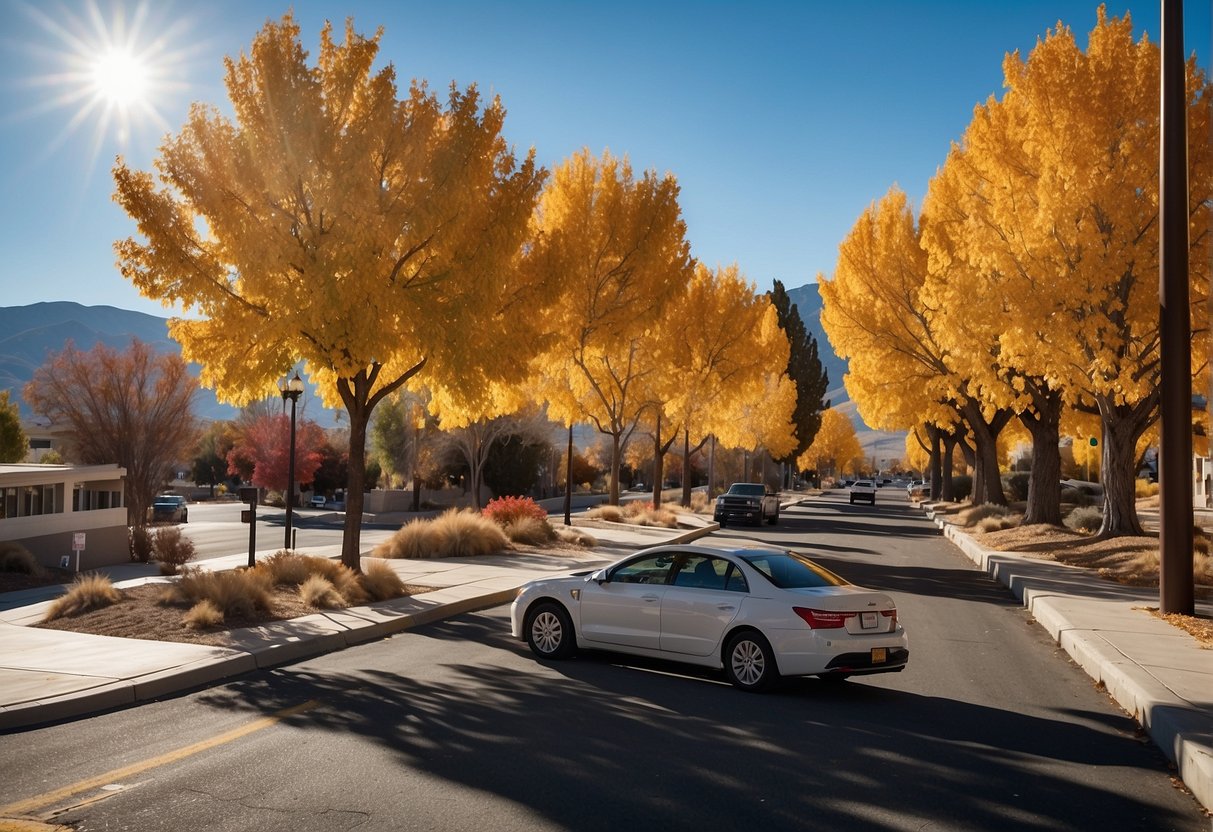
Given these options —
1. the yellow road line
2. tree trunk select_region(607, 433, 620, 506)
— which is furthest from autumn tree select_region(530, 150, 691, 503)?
the yellow road line

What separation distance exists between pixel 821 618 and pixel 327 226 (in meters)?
10.6

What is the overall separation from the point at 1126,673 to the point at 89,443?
48.3m

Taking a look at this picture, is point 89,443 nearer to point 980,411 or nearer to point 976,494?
point 980,411

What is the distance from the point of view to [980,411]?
3969 cm

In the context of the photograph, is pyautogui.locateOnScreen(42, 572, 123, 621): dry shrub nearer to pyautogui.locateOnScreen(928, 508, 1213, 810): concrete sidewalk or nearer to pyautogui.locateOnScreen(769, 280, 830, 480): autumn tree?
pyautogui.locateOnScreen(928, 508, 1213, 810): concrete sidewalk

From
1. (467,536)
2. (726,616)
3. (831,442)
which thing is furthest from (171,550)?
(831,442)

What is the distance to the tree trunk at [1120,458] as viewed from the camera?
24.8m

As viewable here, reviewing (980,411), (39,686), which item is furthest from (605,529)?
(39,686)

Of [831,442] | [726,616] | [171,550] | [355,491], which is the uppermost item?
[831,442]

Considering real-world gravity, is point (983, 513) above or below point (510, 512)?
below

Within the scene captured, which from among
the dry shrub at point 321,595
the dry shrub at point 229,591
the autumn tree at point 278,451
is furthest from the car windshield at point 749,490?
the dry shrub at point 229,591

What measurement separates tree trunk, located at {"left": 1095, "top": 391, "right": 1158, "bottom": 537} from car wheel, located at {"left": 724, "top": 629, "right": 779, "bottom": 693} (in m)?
17.2

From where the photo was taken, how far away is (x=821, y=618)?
10.1m

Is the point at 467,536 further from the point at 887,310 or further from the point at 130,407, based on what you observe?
the point at 130,407
